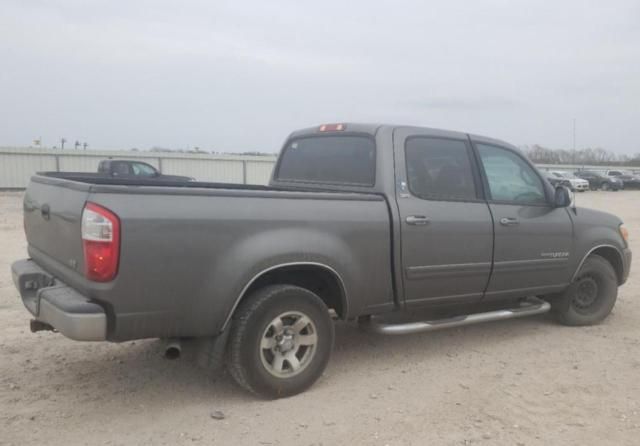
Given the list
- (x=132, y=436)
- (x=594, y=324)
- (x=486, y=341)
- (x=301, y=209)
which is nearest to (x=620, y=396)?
(x=486, y=341)

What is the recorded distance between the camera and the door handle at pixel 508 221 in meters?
5.05

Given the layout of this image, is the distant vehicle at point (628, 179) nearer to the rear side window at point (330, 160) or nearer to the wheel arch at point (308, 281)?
the rear side window at point (330, 160)

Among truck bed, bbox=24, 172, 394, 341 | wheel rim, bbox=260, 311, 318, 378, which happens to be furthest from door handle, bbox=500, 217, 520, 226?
wheel rim, bbox=260, 311, 318, 378

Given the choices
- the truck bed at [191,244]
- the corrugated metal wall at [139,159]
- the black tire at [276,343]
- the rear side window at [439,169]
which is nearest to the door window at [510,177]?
the rear side window at [439,169]

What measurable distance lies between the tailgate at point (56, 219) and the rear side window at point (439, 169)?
2448 mm

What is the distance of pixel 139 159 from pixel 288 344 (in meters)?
33.4

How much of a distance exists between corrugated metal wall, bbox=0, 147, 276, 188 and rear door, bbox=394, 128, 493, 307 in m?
30.9

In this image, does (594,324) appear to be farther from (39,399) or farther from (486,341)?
(39,399)

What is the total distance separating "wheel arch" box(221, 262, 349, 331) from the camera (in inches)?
150

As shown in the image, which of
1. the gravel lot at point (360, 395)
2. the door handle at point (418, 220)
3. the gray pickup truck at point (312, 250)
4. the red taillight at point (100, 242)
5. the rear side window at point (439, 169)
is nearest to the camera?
the red taillight at point (100, 242)

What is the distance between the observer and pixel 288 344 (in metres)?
4.00

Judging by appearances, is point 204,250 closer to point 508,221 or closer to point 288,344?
point 288,344

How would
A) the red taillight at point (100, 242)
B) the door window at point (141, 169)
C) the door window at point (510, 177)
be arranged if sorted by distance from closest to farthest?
the red taillight at point (100, 242), the door window at point (510, 177), the door window at point (141, 169)

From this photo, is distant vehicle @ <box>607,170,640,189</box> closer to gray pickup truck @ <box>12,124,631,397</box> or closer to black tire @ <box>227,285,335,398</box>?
gray pickup truck @ <box>12,124,631,397</box>
